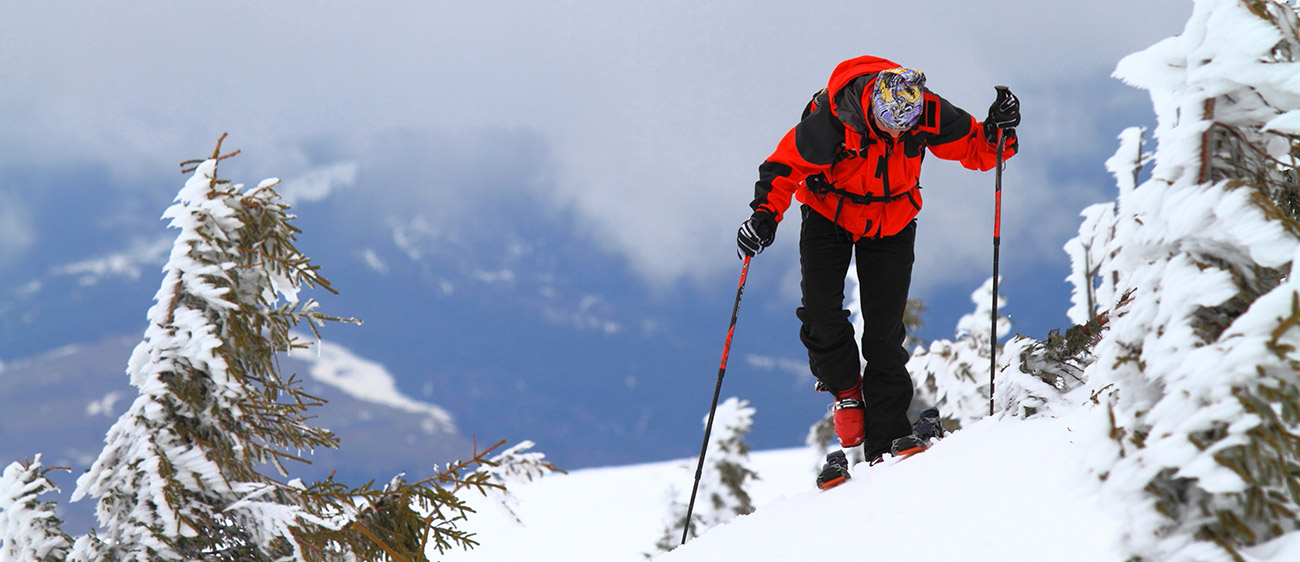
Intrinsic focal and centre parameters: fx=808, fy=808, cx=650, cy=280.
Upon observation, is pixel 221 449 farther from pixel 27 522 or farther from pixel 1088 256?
pixel 1088 256

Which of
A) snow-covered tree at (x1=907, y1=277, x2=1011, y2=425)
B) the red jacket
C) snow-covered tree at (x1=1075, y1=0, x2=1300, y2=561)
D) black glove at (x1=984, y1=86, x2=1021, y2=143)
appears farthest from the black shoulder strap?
snow-covered tree at (x1=907, y1=277, x2=1011, y2=425)

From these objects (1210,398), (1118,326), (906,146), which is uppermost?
(906,146)

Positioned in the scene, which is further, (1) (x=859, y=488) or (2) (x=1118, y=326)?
(1) (x=859, y=488)

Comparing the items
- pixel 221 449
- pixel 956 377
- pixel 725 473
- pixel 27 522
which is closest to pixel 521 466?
pixel 221 449

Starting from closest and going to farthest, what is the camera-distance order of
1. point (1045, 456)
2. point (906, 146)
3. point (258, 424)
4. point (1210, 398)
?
1. point (1210, 398)
2. point (1045, 456)
3. point (906, 146)
4. point (258, 424)

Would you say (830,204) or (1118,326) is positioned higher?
(830,204)

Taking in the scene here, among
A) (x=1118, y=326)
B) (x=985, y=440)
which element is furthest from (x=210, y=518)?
(x=1118, y=326)

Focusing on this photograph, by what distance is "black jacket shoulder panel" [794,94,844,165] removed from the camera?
5520 millimetres

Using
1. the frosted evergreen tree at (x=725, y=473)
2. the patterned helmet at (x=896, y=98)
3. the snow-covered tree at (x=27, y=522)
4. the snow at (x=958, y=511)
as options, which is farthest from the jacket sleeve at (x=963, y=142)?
the frosted evergreen tree at (x=725, y=473)

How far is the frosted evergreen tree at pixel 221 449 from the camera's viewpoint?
6016mm

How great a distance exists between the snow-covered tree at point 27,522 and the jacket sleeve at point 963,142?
725 cm

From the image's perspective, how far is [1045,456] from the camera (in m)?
4.17

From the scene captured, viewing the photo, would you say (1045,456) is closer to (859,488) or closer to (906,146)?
(859,488)

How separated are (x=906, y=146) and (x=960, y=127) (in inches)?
21.7
